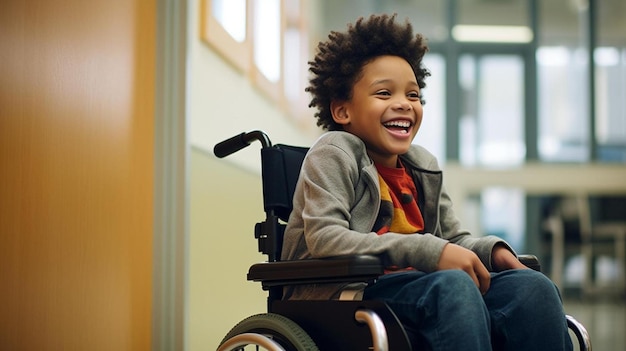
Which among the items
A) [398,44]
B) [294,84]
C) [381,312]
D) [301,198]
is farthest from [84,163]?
[294,84]

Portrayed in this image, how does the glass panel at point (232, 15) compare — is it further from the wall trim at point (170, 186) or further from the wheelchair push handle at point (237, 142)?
the wheelchair push handle at point (237, 142)

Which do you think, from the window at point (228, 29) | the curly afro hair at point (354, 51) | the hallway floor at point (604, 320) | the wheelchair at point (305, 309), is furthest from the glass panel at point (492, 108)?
the wheelchair at point (305, 309)

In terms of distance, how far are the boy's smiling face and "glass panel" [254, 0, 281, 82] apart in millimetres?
1670

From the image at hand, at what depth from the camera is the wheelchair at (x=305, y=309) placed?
1194 millimetres

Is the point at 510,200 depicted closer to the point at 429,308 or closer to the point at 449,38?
the point at 449,38

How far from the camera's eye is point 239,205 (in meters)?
2.71

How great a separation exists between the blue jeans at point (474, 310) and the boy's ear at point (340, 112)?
1.29 feet

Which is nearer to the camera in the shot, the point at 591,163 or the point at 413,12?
the point at 591,163

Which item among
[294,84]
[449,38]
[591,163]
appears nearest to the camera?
[294,84]

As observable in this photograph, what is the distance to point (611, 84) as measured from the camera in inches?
310

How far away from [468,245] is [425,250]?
0.32 m

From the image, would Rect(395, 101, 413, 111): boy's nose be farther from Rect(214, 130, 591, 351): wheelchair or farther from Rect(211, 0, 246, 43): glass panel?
Rect(211, 0, 246, 43): glass panel

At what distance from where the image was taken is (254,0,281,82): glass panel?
10.9 feet

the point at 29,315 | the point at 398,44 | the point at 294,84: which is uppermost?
the point at 294,84
